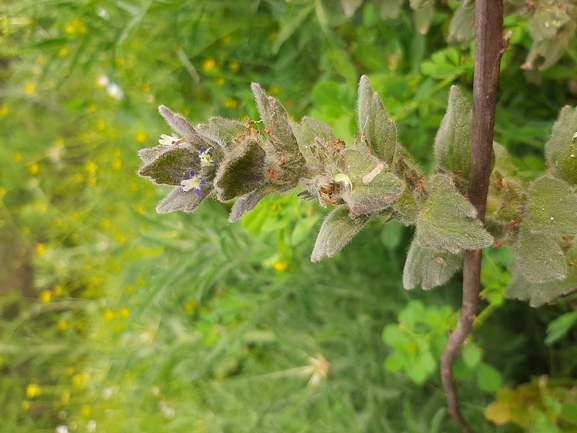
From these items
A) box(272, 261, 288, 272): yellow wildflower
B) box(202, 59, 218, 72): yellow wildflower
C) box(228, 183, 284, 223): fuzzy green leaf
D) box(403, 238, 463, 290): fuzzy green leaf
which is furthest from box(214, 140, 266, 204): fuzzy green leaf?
box(202, 59, 218, 72): yellow wildflower

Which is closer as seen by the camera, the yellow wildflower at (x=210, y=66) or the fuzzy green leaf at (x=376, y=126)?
the fuzzy green leaf at (x=376, y=126)

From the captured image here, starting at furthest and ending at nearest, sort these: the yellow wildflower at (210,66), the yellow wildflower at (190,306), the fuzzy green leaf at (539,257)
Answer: the yellow wildflower at (190,306) → the yellow wildflower at (210,66) → the fuzzy green leaf at (539,257)

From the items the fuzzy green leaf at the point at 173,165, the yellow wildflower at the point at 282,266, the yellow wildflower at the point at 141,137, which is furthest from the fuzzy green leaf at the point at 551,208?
the yellow wildflower at the point at 141,137

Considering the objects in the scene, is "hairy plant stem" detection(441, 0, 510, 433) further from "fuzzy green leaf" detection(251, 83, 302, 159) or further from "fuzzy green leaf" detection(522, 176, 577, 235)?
"fuzzy green leaf" detection(251, 83, 302, 159)

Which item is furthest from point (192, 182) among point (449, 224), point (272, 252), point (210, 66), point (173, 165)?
point (210, 66)

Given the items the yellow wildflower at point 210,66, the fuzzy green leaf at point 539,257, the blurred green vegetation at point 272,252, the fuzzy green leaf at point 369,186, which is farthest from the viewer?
the yellow wildflower at point 210,66

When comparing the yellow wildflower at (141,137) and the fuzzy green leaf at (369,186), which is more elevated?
the fuzzy green leaf at (369,186)

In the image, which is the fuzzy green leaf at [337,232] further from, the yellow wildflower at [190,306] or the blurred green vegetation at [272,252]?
the yellow wildflower at [190,306]
